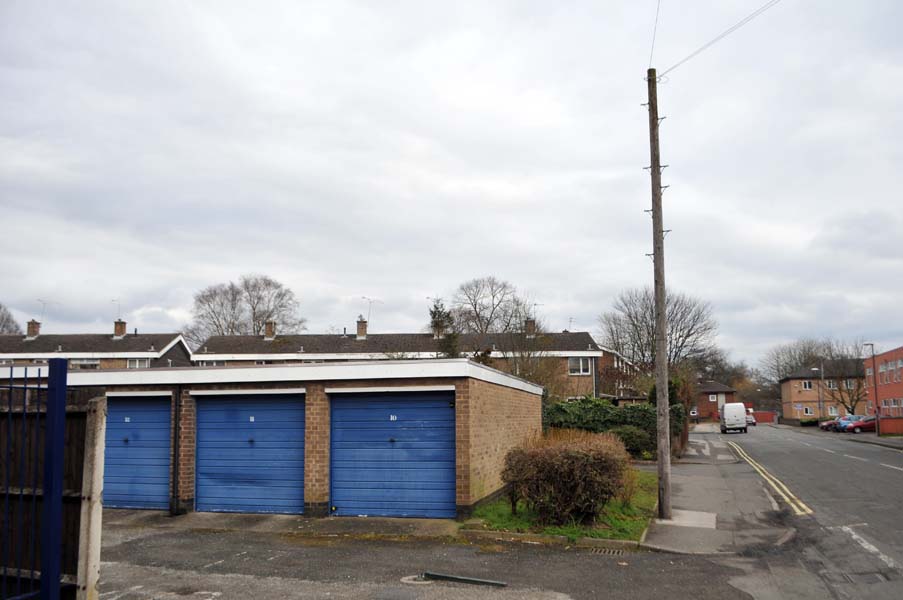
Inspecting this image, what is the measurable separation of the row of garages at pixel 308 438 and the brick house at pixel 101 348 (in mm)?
41086

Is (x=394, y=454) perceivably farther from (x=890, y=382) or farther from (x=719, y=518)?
(x=890, y=382)

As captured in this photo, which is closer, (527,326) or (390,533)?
(390,533)

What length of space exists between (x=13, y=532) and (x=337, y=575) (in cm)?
494

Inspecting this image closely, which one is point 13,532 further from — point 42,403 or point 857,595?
point 857,595

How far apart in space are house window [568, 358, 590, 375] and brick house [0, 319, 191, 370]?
31.2 metres

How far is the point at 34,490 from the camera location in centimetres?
531

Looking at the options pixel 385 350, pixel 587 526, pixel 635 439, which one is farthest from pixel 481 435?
pixel 385 350

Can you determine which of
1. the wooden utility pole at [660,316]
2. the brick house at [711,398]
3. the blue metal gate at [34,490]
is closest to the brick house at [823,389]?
the brick house at [711,398]

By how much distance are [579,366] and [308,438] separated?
4512 centimetres

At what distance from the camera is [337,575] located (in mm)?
9617

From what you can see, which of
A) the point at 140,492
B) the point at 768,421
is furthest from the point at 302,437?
the point at 768,421

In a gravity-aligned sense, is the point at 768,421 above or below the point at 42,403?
below

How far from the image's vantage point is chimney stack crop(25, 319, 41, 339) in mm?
58531

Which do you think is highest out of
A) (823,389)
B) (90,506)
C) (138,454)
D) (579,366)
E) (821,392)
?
(579,366)
